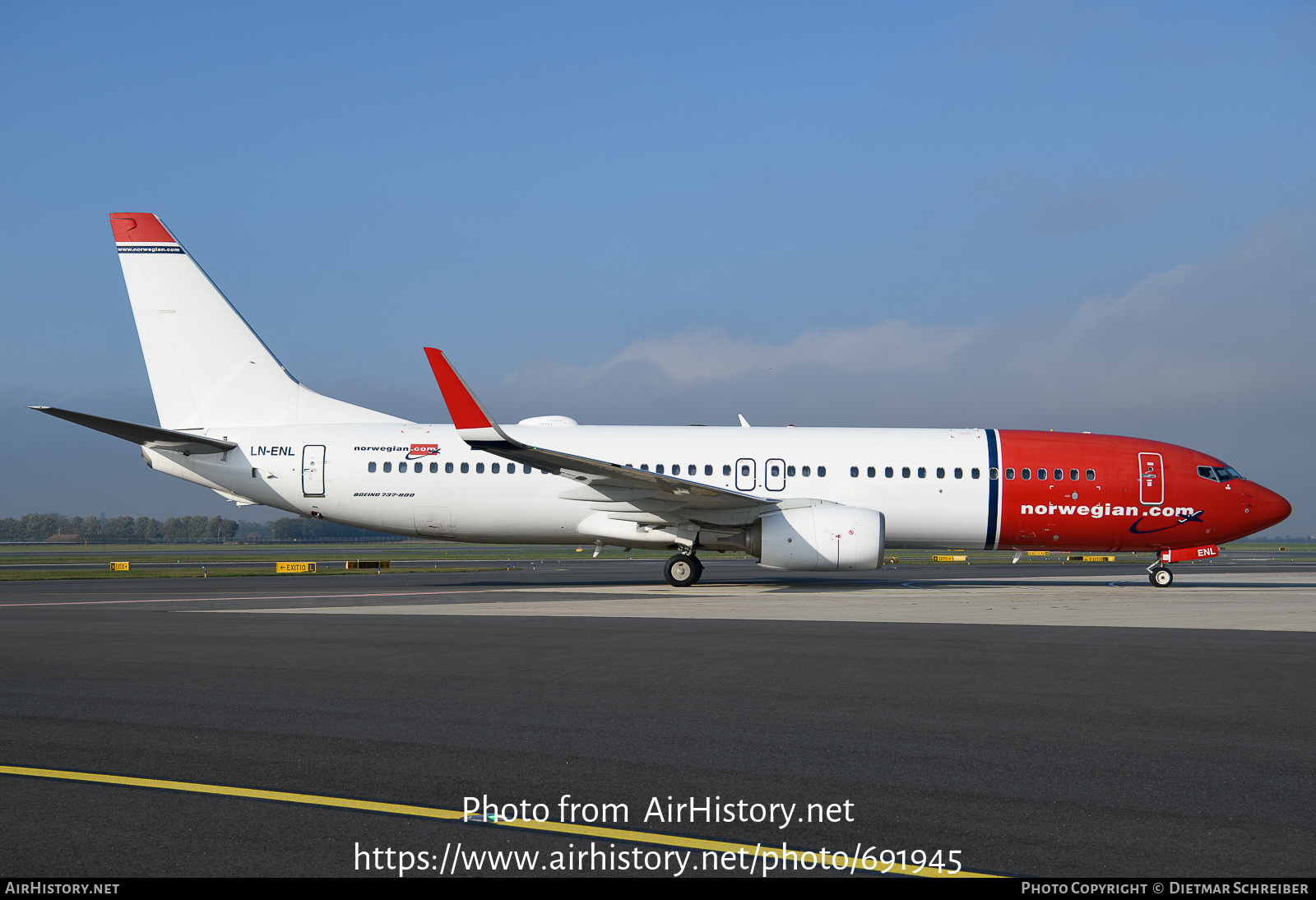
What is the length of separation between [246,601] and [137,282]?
10981 millimetres

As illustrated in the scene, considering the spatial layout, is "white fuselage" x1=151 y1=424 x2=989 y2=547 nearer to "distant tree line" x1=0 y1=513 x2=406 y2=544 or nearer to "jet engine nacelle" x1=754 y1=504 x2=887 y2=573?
"jet engine nacelle" x1=754 y1=504 x2=887 y2=573

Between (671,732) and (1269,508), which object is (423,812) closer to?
(671,732)

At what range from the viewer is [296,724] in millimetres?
6895

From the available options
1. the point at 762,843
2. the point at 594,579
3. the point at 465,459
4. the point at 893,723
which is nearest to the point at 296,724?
the point at 762,843

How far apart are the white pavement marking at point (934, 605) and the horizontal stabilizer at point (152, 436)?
25.3 ft

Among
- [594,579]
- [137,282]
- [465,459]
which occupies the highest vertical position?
[137,282]

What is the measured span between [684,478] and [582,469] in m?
3.34

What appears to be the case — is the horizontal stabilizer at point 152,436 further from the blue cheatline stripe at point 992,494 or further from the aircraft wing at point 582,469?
the blue cheatline stripe at point 992,494

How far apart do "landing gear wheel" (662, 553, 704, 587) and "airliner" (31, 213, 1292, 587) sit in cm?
5

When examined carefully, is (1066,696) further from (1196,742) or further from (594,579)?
(594,579)

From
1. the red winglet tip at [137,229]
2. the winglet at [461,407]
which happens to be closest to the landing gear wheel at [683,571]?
the winglet at [461,407]

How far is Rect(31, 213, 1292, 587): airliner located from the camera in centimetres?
2297

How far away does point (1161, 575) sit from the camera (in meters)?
23.7

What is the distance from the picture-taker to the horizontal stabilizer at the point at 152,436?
20.5 metres
